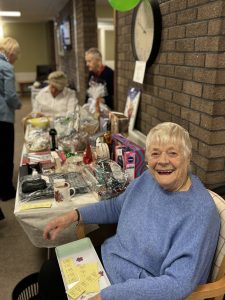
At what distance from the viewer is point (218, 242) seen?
112 centimetres

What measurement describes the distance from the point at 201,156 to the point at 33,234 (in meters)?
0.99

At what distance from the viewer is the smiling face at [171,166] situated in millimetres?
1163

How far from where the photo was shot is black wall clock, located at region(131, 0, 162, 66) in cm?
195

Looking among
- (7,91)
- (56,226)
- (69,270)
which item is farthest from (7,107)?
(69,270)

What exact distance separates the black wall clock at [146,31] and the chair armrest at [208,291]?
60.4 inches

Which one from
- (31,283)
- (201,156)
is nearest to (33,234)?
(31,283)

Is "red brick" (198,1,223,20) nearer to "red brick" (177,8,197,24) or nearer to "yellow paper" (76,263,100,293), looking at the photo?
"red brick" (177,8,197,24)

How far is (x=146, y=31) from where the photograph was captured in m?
2.14

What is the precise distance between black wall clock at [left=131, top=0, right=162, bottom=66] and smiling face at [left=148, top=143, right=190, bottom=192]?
3.54 feet

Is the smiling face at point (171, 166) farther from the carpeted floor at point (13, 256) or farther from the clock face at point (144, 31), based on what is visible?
the carpeted floor at point (13, 256)

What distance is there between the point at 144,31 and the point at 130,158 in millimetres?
1083

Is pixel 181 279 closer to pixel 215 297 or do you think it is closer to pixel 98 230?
pixel 215 297

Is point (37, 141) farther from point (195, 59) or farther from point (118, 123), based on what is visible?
point (195, 59)

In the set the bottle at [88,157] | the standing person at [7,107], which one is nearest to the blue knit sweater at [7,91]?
the standing person at [7,107]
